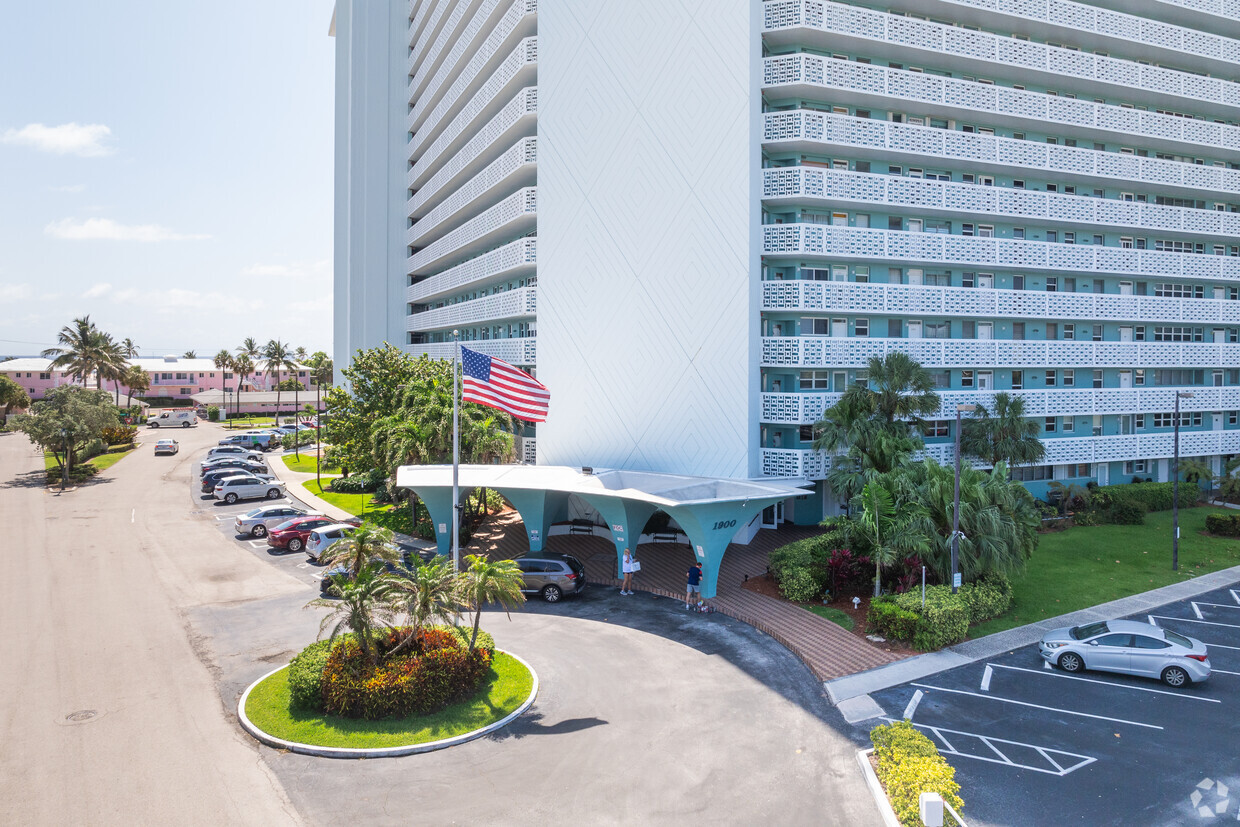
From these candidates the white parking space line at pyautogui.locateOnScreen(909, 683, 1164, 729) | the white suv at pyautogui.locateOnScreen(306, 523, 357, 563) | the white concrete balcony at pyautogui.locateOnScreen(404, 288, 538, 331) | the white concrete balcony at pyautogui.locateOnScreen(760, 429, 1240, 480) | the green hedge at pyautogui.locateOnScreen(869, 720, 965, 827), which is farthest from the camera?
the white concrete balcony at pyautogui.locateOnScreen(404, 288, 538, 331)

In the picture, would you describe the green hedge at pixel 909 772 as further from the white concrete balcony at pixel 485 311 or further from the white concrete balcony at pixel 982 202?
the white concrete balcony at pixel 485 311

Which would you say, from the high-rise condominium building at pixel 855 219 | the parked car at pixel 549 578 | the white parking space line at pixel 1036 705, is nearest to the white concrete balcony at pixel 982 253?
the high-rise condominium building at pixel 855 219

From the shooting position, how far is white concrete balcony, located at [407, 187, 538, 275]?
43094 millimetres

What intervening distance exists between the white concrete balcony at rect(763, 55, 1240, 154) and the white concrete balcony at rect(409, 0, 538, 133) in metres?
17.6

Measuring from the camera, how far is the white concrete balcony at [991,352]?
1406 inches

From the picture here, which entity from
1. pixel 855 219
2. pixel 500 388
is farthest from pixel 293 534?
pixel 855 219

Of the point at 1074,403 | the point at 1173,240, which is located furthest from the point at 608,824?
the point at 1173,240

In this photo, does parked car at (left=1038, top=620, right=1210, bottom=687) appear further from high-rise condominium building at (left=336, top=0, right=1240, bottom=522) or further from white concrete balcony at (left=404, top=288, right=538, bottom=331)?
white concrete balcony at (left=404, top=288, right=538, bottom=331)

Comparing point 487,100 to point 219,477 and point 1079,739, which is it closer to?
point 219,477

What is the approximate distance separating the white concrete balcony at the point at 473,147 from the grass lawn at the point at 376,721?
3433 cm

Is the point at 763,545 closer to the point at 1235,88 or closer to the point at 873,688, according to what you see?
the point at 873,688

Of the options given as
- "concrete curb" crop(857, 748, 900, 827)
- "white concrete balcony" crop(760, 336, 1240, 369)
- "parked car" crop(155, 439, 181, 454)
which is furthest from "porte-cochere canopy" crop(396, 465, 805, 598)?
"parked car" crop(155, 439, 181, 454)

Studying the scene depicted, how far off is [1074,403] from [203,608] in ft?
153

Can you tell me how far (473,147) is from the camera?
171 feet
